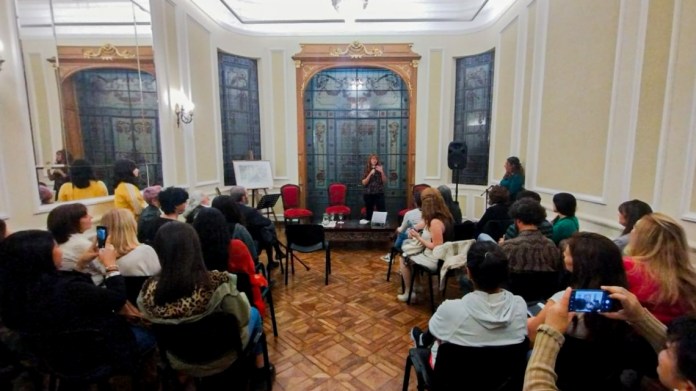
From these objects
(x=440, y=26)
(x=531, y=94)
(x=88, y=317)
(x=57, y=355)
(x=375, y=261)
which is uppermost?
(x=440, y=26)

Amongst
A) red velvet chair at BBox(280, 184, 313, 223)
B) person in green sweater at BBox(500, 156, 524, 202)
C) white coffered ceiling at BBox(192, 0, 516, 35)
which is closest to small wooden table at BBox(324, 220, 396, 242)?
red velvet chair at BBox(280, 184, 313, 223)

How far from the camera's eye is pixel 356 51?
632 centimetres

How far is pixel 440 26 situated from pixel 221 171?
4.77 meters

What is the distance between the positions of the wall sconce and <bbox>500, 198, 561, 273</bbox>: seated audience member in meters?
4.33

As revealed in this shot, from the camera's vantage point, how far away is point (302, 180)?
6668 millimetres

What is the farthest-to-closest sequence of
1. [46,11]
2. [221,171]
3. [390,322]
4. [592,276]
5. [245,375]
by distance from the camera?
[221,171] < [390,322] < [46,11] < [245,375] < [592,276]

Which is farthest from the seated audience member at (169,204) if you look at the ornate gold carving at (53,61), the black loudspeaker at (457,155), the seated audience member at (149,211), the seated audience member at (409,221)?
the black loudspeaker at (457,155)

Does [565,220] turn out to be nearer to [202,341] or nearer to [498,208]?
[498,208]

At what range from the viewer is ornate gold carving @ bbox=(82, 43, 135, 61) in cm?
324

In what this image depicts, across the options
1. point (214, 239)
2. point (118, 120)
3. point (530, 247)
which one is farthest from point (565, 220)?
point (118, 120)

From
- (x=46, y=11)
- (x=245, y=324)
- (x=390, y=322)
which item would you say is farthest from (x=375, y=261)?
(x=46, y=11)

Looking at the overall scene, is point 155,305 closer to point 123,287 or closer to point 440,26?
point 123,287

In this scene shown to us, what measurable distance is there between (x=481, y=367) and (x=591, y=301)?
1.66 feet

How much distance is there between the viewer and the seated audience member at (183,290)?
153 centimetres
